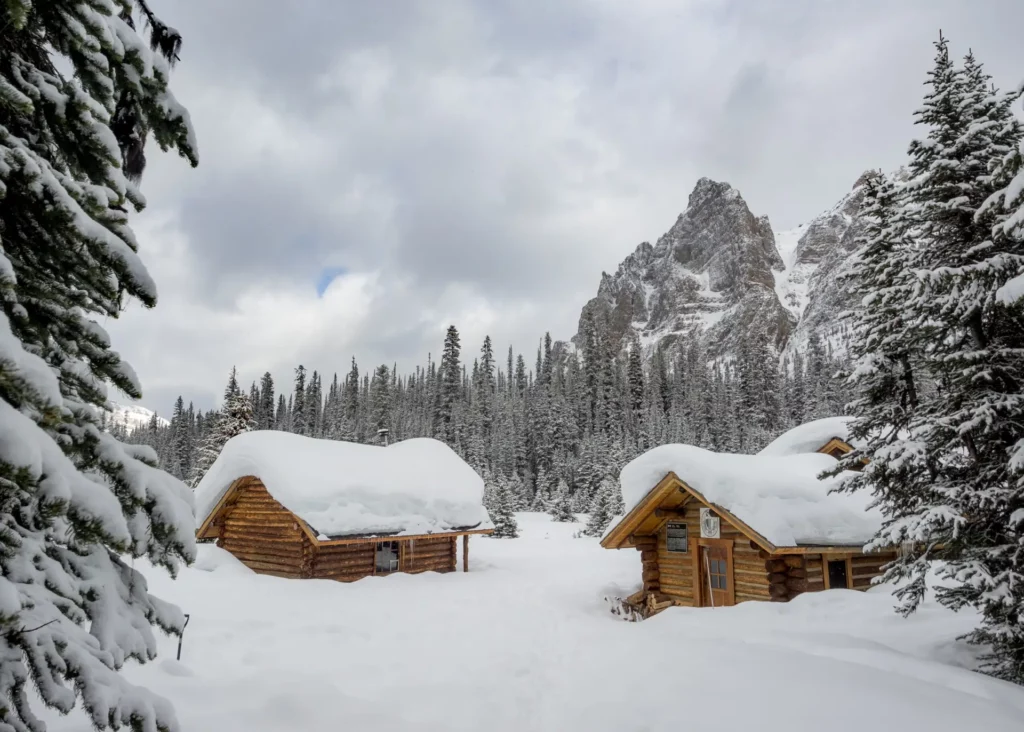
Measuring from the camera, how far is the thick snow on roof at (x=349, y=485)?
1961cm

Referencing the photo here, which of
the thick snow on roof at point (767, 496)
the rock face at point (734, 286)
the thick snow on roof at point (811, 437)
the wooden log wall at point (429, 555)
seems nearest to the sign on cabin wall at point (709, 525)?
the thick snow on roof at point (767, 496)

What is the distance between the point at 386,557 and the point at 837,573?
15.1 m

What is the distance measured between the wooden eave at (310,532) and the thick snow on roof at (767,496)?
870 cm

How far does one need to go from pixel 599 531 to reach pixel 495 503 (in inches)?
306

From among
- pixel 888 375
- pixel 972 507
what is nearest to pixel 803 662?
pixel 972 507

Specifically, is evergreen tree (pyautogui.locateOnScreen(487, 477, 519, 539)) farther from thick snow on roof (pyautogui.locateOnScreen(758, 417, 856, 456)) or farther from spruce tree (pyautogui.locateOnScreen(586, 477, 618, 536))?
thick snow on roof (pyautogui.locateOnScreen(758, 417, 856, 456))

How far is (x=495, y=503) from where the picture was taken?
41.4 m

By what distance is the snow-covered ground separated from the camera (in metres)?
7.11

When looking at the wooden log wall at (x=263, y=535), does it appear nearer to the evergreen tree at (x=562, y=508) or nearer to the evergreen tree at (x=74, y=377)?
the evergreen tree at (x=74, y=377)

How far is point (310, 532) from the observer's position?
60.3 feet

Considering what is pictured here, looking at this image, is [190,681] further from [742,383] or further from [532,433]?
[742,383]

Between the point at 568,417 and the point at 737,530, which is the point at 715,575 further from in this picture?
the point at 568,417

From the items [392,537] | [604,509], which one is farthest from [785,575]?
[604,509]

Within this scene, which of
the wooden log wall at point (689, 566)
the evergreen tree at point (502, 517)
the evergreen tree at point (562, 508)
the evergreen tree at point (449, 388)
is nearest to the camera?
the wooden log wall at point (689, 566)
